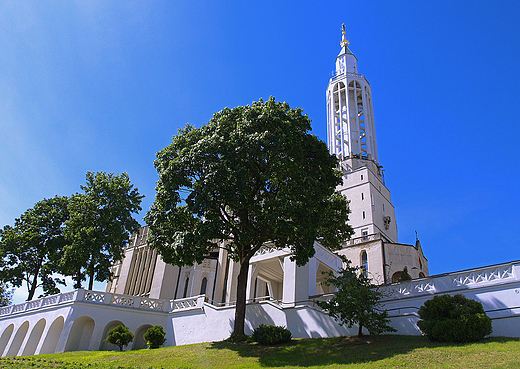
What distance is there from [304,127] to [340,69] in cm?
3684

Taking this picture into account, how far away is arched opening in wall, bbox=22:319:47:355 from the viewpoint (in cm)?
2496

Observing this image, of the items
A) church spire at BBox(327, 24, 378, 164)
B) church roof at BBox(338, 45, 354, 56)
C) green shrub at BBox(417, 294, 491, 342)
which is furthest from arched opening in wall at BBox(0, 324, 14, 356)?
church roof at BBox(338, 45, 354, 56)

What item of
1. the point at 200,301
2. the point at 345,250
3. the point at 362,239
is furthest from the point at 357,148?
the point at 200,301

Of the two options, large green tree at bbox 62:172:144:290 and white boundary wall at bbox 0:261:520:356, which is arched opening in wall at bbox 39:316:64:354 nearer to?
white boundary wall at bbox 0:261:520:356

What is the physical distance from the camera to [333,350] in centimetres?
Answer: 1498

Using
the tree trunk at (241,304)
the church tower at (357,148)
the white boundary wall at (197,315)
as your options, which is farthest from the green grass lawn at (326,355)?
the church tower at (357,148)

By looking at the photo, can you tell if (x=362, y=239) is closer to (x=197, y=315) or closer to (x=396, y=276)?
(x=396, y=276)

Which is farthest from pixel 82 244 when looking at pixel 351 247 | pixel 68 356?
pixel 351 247

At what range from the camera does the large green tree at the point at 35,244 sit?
31.3m

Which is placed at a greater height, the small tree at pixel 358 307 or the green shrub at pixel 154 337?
the small tree at pixel 358 307

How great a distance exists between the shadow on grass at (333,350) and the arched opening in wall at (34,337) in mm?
15026

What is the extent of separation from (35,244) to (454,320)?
30480 mm

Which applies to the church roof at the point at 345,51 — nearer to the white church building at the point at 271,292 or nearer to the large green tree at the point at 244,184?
the white church building at the point at 271,292

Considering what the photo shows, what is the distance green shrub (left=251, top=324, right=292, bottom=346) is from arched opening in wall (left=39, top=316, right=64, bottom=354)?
44.6ft
